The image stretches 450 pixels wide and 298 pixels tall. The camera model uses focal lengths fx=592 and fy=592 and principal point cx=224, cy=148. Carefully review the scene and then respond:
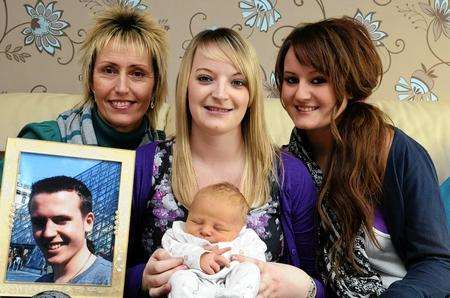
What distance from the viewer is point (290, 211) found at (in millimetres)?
1423

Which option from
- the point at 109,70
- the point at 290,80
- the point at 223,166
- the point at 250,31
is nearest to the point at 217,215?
the point at 223,166

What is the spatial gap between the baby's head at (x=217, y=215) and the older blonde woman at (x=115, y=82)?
0.50m

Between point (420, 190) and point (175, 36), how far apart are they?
1.18m

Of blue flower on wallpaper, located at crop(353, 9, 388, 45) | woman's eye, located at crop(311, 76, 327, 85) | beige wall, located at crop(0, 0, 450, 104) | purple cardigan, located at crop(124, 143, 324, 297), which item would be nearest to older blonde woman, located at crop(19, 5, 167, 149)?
purple cardigan, located at crop(124, 143, 324, 297)

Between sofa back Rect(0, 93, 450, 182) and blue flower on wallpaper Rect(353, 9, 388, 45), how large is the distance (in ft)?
1.06

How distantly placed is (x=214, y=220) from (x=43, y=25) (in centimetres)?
134

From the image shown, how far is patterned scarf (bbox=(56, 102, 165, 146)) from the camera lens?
1616mm

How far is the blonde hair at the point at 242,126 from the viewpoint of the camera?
53.7 inches

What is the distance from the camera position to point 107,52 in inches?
62.7

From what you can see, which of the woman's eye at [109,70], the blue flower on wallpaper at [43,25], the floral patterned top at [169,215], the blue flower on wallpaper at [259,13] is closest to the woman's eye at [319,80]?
the floral patterned top at [169,215]

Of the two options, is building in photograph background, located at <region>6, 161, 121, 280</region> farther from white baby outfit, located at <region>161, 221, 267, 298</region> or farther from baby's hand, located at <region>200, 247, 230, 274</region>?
baby's hand, located at <region>200, 247, 230, 274</region>

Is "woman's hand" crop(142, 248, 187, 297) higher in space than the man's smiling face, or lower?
lower

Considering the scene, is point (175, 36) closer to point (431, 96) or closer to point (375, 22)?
point (375, 22)

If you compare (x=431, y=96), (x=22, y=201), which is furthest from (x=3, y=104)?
(x=431, y=96)
